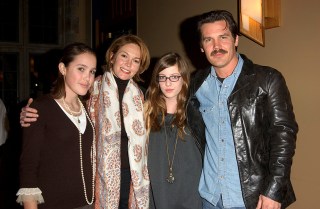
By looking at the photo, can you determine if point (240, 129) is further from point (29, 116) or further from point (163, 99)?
point (29, 116)

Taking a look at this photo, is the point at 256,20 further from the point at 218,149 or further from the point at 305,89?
the point at 218,149

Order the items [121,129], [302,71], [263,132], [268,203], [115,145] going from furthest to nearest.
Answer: [302,71], [121,129], [115,145], [263,132], [268,203]

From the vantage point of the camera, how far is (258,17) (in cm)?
275

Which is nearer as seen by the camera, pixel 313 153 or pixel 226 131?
pixel 226 131

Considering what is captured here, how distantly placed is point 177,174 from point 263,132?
0.62 meters

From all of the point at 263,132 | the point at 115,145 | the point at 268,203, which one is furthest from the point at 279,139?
the point at 115,145

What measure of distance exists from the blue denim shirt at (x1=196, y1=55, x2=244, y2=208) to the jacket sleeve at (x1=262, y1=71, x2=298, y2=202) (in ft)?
0.73

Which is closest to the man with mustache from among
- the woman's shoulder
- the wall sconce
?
the wall sconce

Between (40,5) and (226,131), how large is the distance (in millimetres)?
7150

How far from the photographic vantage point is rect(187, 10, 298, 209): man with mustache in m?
1.68

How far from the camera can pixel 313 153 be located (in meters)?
2.62

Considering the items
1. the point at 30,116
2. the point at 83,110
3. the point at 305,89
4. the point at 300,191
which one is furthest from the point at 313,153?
the point at 30,116

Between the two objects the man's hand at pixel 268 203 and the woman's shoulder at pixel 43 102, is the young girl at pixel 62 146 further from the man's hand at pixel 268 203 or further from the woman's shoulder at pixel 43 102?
the man's hand at pixel 268 203

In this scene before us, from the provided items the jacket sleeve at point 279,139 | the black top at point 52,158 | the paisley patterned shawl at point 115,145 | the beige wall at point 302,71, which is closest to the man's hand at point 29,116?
the black top at point 52,158
